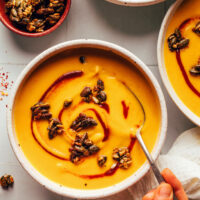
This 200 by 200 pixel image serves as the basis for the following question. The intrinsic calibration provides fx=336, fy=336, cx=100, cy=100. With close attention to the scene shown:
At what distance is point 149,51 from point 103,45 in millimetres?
211

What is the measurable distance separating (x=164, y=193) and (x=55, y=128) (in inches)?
13.2

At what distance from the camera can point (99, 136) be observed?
3.09 ft

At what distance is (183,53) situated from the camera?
3.26 feet

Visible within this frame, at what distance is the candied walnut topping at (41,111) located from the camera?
0.93 m

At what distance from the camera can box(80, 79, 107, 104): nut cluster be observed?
0.93 metres

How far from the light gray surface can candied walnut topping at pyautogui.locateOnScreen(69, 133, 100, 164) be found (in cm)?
22

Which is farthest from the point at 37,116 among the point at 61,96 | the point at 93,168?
the point at 93,168

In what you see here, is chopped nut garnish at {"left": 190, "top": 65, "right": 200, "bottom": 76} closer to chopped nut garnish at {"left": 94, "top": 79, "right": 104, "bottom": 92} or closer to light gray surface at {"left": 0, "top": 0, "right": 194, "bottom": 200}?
light gray surface at {"left": 0, "top": 0, "right": 194, "bottom": 200}

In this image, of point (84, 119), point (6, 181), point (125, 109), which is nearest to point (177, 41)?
point (125, 109)

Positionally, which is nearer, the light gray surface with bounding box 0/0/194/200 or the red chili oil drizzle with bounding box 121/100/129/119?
the red chili oil drizzle with bounding box 121/100/129/119

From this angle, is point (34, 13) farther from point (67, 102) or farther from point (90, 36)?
point (67, 102)

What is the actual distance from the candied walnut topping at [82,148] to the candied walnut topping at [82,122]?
0.8 inches

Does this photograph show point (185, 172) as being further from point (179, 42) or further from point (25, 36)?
point (25, 36)

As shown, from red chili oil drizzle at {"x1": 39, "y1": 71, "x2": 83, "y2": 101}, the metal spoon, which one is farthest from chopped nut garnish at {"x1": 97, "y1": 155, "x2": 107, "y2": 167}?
red chili oil drizzle at {"x1": 39, "y1": 71, "x2": 83, "y2": 101}
